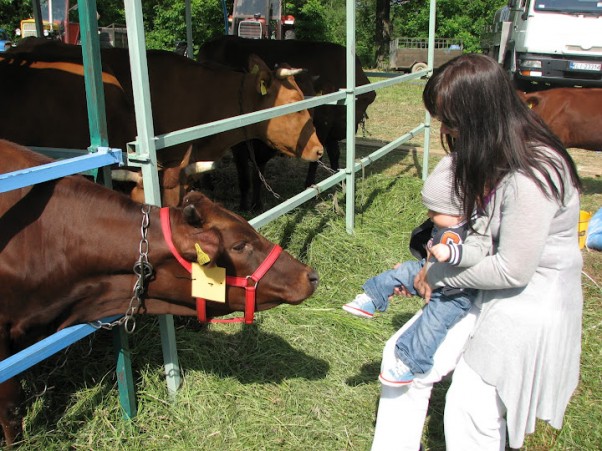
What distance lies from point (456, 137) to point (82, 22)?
144cm

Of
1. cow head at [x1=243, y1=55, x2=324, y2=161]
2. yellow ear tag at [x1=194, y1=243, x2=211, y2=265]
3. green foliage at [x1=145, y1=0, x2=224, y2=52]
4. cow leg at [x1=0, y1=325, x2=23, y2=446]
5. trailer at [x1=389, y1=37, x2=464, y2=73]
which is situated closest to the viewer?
yellow ear tag at [x1=194, y1=243, x2=211, y2=265]

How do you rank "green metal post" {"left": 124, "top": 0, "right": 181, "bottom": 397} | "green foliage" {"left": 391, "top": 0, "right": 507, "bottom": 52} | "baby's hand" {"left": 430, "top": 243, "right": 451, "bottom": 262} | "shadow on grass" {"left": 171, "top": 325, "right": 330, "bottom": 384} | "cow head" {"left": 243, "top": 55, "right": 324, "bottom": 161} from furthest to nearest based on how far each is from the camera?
"green foliage" {"left": 391, "top": 0, "right": 507, "bottom": 52} < "cow head" {"left": 243, "top": 55, "right": 324, "bottom": 161} < "shadow on grass" {"left": 171, "top": 325, "right": 330, "bottom": 384} < "green metal post" {"left": 124, "top": 0, "right": 181, "bottom": 397} < "baby's hand" {"left": 430, "top": 243, "right": 451, "bottom": 262}

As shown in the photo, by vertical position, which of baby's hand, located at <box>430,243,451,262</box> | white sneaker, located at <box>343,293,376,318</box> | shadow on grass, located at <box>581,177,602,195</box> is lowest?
shadow on grass, located at <box>581,177,602,195</box>

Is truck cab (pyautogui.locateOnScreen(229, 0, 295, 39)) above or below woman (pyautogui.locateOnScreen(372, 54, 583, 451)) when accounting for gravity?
above

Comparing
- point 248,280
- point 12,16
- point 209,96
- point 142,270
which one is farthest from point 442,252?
point 12,16

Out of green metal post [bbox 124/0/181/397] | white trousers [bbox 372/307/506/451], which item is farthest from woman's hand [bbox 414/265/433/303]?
green metal post [bbox 124/0/181/397]

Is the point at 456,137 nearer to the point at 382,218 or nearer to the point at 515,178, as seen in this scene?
the point at 515,178

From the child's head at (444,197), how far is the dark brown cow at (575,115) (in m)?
6.31

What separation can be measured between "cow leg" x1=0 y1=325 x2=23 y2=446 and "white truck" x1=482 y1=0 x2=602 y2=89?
11308 mm

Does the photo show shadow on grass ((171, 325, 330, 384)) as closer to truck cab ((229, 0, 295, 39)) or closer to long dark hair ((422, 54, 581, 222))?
long dark hair ((422, 54, 581, 222))

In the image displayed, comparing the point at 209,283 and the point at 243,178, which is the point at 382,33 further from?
the point at 209,283

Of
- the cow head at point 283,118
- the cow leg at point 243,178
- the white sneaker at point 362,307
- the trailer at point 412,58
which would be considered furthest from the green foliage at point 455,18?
the white sneaker at point 362,307

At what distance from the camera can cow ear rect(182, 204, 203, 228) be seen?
212 centimetres

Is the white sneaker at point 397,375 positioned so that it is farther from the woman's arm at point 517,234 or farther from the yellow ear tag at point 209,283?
the yellow ear tag at point 209,283
